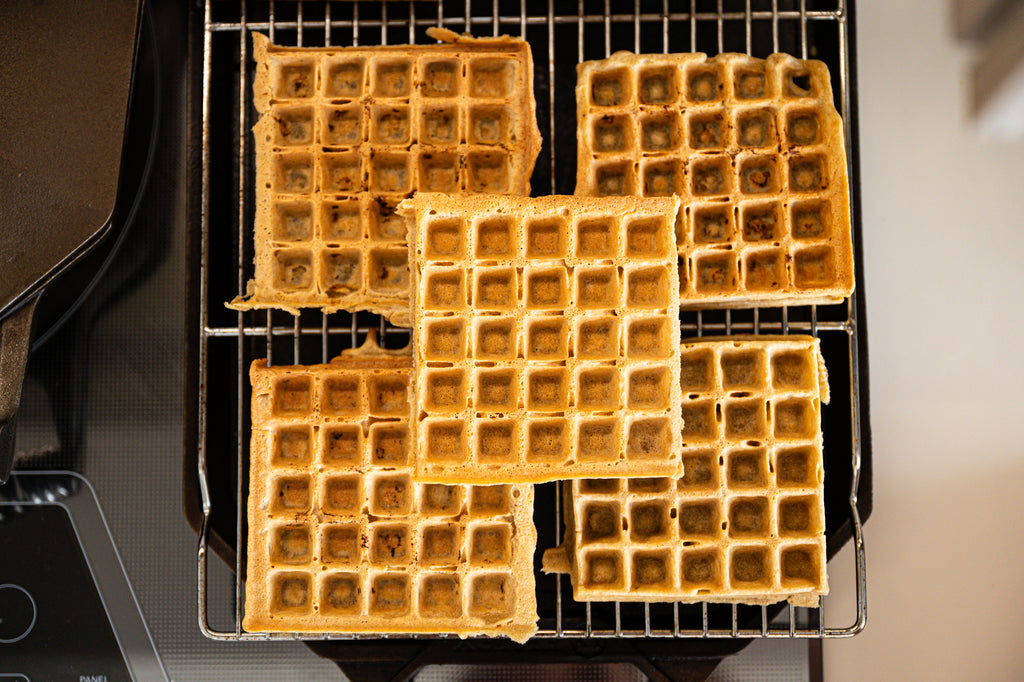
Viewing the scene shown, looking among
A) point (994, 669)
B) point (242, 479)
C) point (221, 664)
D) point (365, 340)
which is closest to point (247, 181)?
point (365, 340)

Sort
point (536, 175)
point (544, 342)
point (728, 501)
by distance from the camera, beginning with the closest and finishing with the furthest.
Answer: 1. point (544, 342)
2. point (728, 501)
3. point (536, 175)

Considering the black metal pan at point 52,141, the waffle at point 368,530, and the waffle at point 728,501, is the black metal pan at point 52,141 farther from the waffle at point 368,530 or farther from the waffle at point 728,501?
the waffle at point 728,501

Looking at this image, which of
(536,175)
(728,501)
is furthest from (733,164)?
(728,501)

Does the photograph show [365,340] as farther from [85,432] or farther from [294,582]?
[85,432]

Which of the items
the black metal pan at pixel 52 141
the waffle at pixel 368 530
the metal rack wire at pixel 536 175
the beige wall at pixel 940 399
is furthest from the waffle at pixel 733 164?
the black metal pan at pixel 52 141

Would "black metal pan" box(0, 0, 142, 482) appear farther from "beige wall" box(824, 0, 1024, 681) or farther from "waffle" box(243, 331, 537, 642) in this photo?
"beige wall" box(824, 0, 1024, 681)

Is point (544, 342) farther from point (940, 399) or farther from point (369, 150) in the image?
point (940, 399)
